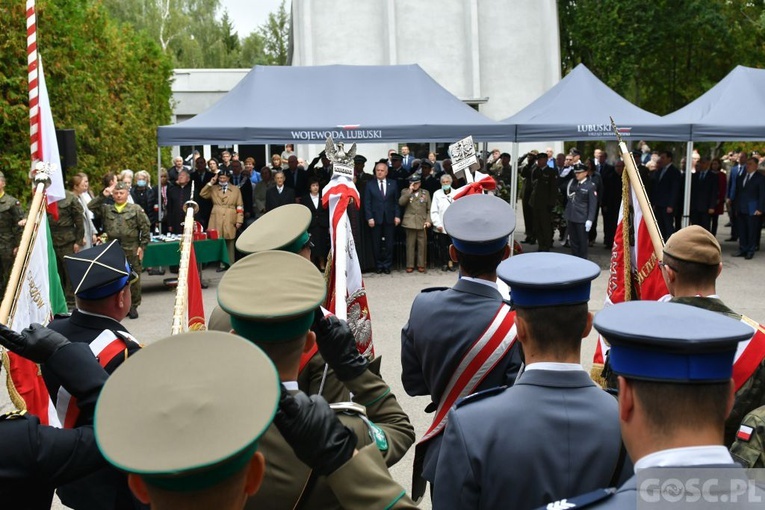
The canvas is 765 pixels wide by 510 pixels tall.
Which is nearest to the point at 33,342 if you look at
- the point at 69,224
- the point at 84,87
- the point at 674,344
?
the point at 674,344

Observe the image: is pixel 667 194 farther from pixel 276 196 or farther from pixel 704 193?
pixel 276 196

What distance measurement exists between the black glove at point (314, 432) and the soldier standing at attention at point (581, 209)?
13948 mm

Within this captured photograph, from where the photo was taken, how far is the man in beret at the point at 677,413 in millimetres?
1639

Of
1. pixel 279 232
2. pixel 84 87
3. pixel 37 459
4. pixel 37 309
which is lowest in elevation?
pixel 37 309

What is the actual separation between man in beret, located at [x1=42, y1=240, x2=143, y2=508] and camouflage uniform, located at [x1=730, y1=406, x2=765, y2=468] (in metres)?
2.17

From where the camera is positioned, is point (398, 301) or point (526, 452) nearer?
point (526, 452)

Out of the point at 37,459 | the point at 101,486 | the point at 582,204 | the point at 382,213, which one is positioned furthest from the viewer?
the point at 582,204

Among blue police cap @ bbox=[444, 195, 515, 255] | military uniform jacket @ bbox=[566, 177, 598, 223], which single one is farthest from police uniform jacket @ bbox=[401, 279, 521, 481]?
military uniform jacket @ bbox=[566, 177, 598, 223]

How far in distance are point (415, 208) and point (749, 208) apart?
672 centimetres

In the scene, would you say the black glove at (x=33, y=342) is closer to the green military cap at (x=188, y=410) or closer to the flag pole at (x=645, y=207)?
the green military cap at (x=188, y=410)

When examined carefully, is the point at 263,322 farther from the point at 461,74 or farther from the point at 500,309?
the point at 461,74

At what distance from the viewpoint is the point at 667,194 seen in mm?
17281

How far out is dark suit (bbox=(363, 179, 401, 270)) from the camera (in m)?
15.1

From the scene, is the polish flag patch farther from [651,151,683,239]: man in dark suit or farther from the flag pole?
[651,151,683,239]: man in dark suit
